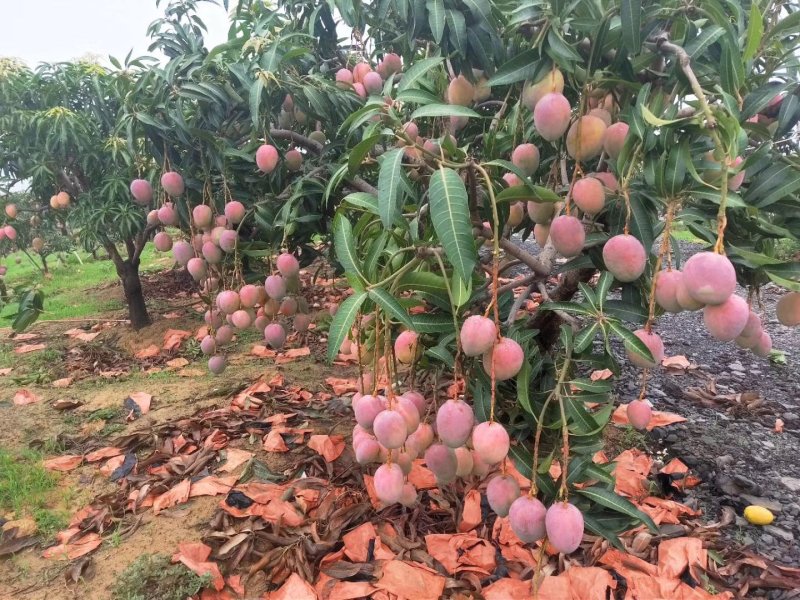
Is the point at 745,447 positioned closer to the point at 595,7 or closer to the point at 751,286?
the point at 751,286

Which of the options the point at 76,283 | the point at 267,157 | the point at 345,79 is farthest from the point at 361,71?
the point at 76,283

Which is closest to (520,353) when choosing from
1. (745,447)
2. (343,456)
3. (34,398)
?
(343,456)

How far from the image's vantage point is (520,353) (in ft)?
2.86

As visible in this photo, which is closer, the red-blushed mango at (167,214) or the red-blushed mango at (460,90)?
the red-blushed mango at (460,90)

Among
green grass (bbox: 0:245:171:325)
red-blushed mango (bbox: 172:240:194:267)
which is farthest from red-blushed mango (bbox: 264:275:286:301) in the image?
green grass (bbox: 0:245:171:325)

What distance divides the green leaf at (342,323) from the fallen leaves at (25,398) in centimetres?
256

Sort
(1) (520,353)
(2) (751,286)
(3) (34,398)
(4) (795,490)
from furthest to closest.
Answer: (3) (34,398) < (4) (795,490) < (2) (751,286) < (1) (520,353)

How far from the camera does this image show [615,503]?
3.39 ft

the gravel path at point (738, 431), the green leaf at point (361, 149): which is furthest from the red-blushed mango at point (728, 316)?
the gravel path at point (738, 431)

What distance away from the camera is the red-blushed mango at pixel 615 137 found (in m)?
0.95

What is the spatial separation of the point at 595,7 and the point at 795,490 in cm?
168

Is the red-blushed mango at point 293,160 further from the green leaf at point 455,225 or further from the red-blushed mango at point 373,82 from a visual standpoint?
the green leaf at point 455,225

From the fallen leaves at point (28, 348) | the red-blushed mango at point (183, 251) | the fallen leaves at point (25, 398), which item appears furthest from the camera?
the fallen leaves at point (28, 348)

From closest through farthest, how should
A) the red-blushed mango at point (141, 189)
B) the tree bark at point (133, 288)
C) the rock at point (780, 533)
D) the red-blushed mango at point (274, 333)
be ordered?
1. the rock at point (780, 533)
2. the red-blushed mango at point (274, 333)
3. the red-blushed mango at point (141, 189)
4. the tree bark at point (133, 288)
